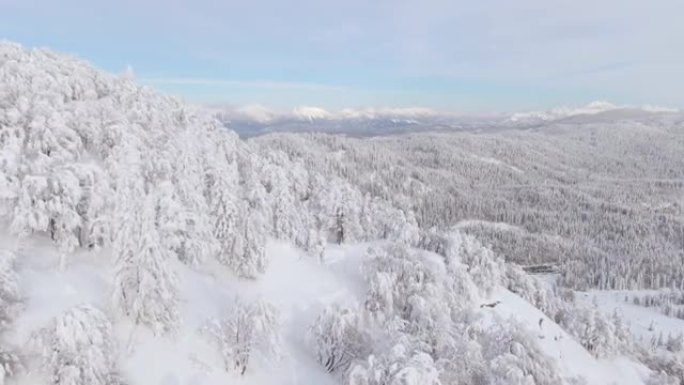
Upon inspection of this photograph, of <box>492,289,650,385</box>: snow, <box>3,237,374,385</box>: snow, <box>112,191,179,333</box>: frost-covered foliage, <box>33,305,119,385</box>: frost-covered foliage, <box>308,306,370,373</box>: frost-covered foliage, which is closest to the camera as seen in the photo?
<box>33,305,119,385</box>: frost-covered foliage

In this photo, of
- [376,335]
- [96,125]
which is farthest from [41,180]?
[376,335]

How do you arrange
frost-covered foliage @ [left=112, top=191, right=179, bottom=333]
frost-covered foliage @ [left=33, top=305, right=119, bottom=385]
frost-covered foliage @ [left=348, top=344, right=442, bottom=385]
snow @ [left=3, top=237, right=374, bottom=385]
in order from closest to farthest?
frost-covered foliage @ [left=33, top=305, right=119, bottom=385] < frost-covered foliage @ [left=348, top=344, right=442, bottom=385] < snow @ [left=3, top=237, right=374, bottom=385] < frost-covered foliage @ [left=112, top=191, right=179, bottom=333]

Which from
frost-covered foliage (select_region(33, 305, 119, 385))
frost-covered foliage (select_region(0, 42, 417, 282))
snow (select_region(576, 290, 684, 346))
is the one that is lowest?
snow (select_region(576, 290, 684, 346))

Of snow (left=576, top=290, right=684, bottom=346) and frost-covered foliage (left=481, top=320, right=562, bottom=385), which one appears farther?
snow (left=576, top=290, right=684, bottom=346)

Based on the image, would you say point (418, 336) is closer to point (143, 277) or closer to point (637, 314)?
point (143, 277)

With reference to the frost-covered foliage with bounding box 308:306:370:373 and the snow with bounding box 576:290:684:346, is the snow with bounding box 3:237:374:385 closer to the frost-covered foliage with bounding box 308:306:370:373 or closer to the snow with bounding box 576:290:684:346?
the frost-covered foliage with bounding box 308:306:370:373

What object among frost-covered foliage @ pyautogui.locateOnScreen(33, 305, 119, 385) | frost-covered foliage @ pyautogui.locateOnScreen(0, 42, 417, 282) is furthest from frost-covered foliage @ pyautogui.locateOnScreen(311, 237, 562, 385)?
frost-covered foliage @ pyautogui.locateOnScreen(33, 305, 119, 385)

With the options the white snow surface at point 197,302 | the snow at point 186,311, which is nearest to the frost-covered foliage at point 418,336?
the white snow surface at point 197,302
